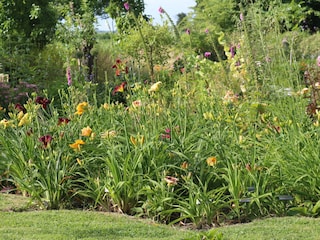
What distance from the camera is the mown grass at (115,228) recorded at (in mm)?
4004

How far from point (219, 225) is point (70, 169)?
1.37 metres

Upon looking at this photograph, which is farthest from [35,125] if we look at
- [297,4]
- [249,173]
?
[297,4]

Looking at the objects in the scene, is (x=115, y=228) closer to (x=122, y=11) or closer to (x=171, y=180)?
(x=171, y=180)

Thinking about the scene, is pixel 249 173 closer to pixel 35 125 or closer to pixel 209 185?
pixel 209 185

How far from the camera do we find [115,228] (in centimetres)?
422

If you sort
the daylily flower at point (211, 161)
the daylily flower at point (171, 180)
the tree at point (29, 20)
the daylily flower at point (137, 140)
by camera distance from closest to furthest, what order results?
the daylily flower at point (171, 180) < the daylily flower at point (211, 161) < the daylily flower at point (137, 140) < the tree at point (29, 20)

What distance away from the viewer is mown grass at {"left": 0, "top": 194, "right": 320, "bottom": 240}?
400 cm

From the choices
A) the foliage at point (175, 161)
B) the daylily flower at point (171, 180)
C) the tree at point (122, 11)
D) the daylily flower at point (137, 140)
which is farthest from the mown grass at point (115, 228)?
the tree at point (122, 11)

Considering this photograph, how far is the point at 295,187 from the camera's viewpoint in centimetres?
462

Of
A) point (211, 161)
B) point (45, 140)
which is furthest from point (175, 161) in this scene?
point (45, 140)

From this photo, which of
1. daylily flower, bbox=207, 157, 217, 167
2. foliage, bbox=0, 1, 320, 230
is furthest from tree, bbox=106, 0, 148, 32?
daylily flower, bbox=207, 157, 217, 167

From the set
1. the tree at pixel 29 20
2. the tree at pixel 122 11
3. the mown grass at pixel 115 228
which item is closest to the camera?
the mown grass at pixel 115 228

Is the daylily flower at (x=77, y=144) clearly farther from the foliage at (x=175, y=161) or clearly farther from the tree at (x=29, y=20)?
the tree at (x=29, y=20)

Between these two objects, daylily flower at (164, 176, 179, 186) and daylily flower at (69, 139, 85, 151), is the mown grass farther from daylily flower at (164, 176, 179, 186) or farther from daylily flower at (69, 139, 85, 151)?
daylily flower at (69, 139, 85, 151)
